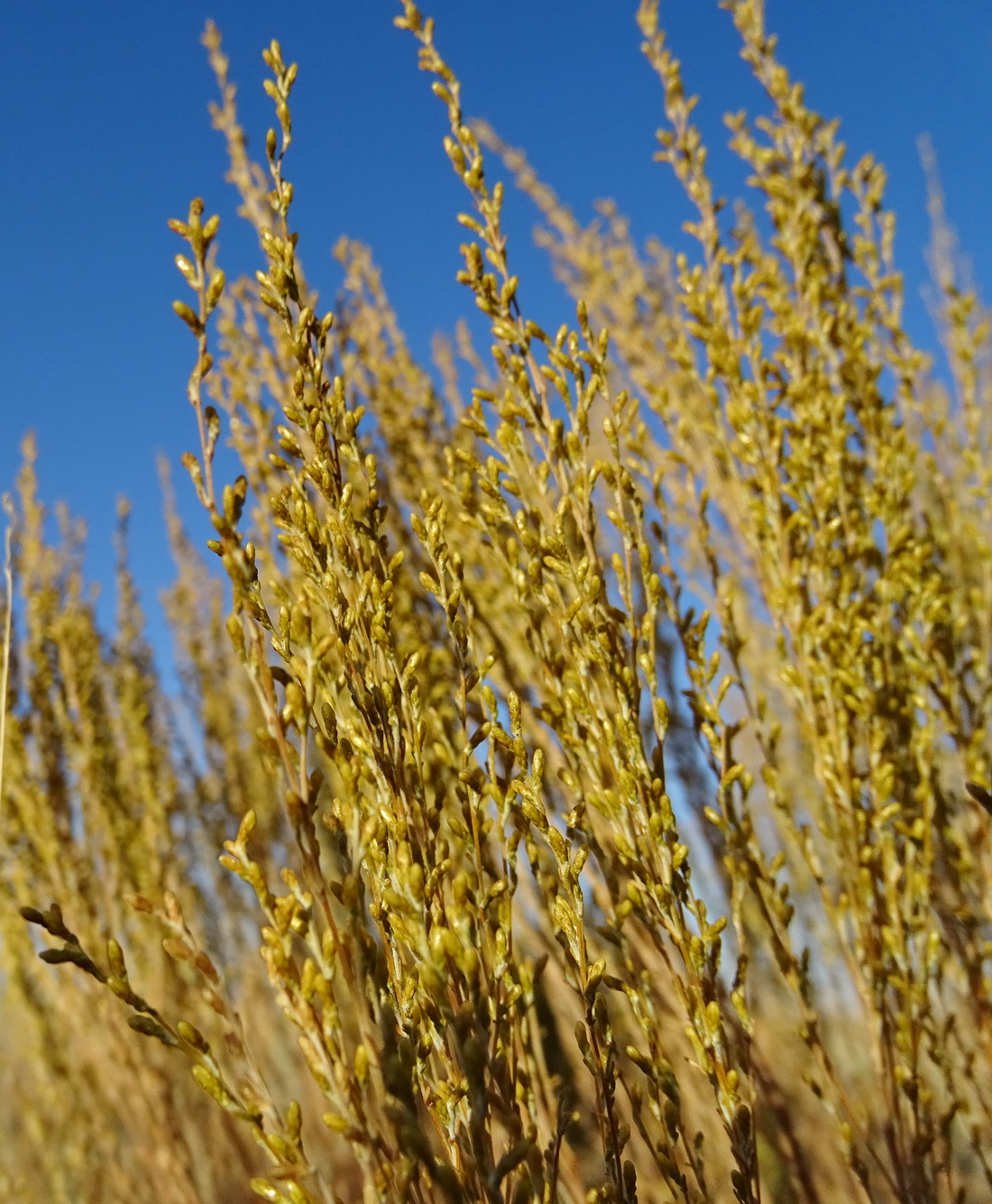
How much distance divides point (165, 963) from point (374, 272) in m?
3.95

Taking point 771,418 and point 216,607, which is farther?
point 216,607

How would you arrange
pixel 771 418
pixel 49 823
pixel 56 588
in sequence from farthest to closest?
1. pixel 56 588
2. pixel 49 823
3. pixel 771 418

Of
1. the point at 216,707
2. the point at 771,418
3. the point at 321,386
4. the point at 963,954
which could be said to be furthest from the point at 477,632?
the point at 216,707

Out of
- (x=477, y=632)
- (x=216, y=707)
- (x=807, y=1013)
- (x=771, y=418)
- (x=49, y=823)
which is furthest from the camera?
(x=216, y=707)

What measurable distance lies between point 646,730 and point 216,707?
384 centimetres

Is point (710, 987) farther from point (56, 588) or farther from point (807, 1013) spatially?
point (56, 588)

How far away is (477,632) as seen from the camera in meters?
2.96

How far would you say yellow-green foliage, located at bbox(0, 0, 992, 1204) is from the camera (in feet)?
3.99

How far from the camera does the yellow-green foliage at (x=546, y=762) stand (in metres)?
1.22

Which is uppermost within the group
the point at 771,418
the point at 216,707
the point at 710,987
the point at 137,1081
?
the point at 216,707

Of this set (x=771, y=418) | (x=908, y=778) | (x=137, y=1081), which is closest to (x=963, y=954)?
(x=908, y=778)

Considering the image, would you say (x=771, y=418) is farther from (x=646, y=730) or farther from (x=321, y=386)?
(x=321, y=386)

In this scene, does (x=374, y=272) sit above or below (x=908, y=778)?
above

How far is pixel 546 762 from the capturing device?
8.37 ft
